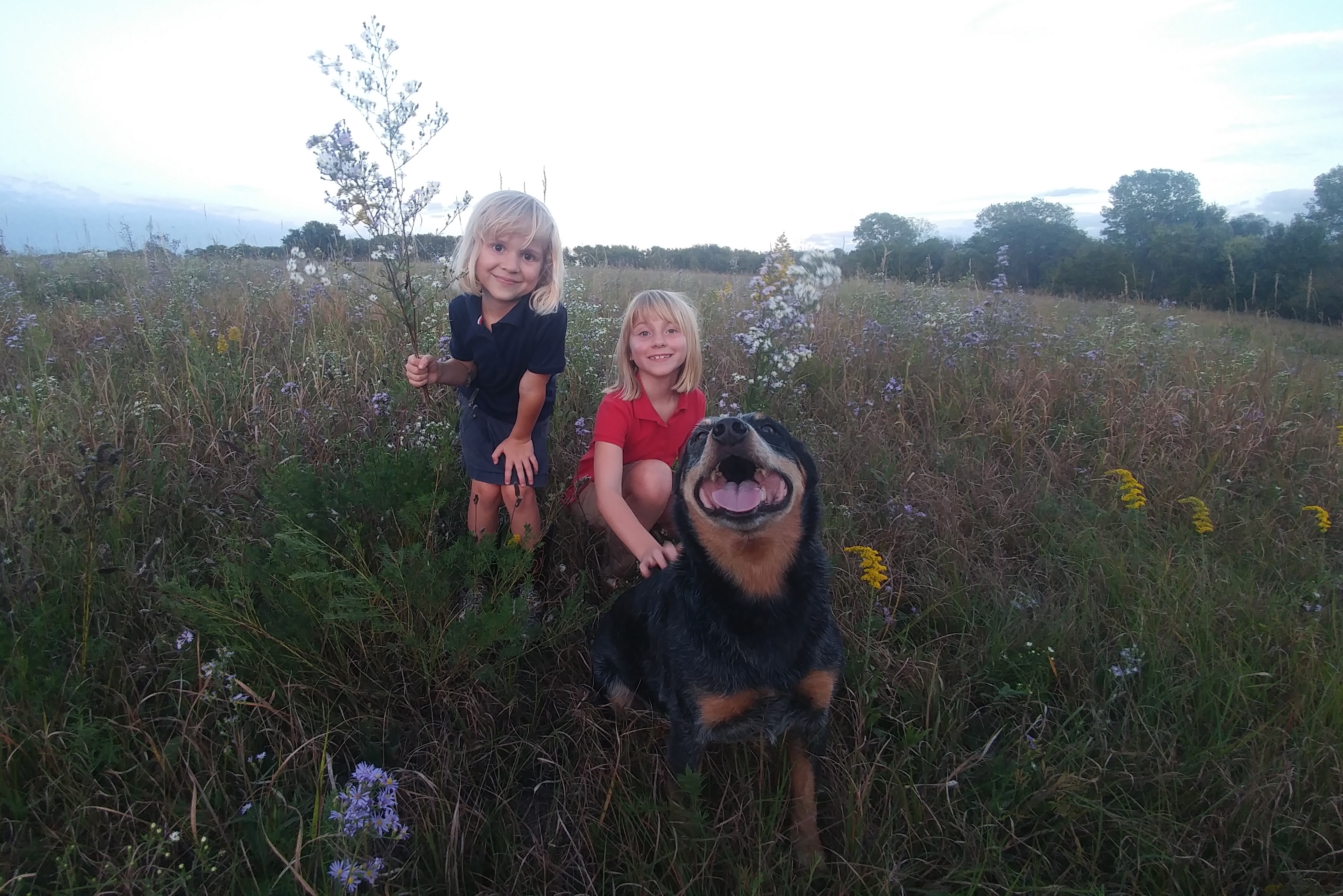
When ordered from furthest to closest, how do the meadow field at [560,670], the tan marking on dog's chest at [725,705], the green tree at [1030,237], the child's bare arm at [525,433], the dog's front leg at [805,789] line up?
the green tree at [1030,237] < the child's bare arm at [525,433] < the tan marking on dog's chest at [725,705] < the dog's front leg at [805,789] < the meadow field at [560,670]

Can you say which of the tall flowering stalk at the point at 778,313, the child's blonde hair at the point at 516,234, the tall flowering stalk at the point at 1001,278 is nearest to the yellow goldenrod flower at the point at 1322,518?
the tall flowering stalk at the point at 778,313

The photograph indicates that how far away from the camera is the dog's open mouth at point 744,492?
218cm

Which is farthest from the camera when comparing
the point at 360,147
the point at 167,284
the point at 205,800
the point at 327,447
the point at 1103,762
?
the point at 167,284

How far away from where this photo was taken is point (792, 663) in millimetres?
2129

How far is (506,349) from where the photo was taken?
3.07 meters

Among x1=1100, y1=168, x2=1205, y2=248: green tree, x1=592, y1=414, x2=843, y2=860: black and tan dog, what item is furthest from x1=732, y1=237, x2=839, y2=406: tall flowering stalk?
x1=1100, y1=168, x2=1205, y2=248: green tree

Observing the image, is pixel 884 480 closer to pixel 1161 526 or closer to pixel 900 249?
pixel 1161 526

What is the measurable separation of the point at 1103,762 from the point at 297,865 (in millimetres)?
2446

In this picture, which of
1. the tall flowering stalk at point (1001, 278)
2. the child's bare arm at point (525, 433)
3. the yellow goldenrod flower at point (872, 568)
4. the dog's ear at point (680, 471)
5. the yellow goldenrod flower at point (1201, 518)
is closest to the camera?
the dog's ear at point (680, 471)

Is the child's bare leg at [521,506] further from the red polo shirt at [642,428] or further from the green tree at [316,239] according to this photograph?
the green tree at [316,239]

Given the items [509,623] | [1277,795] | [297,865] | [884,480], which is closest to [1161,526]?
[884,480]

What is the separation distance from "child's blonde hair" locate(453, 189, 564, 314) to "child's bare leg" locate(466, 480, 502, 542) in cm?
90

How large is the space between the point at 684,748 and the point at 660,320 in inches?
75.8

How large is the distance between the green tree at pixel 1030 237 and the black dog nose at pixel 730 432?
13191 millimetres
